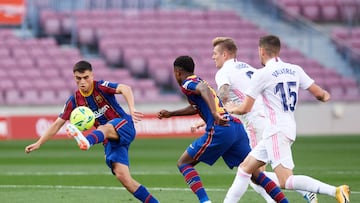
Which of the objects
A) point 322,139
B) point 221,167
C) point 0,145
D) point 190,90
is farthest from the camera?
point 322,139

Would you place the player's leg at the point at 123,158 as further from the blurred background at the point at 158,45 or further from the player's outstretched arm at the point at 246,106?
the blurred background at the point at 158,45

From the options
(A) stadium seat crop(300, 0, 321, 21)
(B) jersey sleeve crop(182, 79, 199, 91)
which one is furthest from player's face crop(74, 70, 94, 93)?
(A) stadium seat crop(300, 0, 321, 21)

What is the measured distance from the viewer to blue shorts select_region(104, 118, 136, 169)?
38.4 ft

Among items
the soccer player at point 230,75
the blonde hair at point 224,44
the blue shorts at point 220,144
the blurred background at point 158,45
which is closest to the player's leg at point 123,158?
the blue shorts at point 220,144

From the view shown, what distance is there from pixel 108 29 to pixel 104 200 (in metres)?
21.8

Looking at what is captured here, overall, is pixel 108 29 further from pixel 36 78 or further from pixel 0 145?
pixel 0 145

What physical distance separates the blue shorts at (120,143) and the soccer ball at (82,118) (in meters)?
0.36

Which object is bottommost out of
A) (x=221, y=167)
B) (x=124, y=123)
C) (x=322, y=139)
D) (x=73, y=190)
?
(x=322, y=139)

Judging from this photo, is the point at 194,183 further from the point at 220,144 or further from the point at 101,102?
the point at 101,102

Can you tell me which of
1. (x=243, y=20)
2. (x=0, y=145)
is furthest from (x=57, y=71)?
(x=243, y=20)

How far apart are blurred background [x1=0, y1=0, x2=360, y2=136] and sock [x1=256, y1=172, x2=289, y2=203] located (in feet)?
58.3

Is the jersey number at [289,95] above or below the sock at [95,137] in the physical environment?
above

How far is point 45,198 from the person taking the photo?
45.3 ft

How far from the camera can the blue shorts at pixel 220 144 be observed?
11.7 metres
